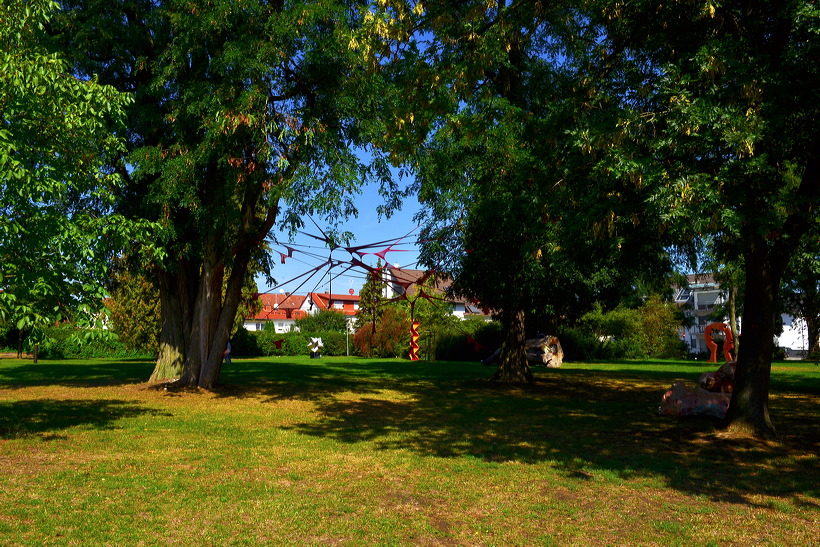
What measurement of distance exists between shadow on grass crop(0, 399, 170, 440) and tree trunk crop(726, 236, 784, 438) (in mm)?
10987

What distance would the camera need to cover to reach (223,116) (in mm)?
14008

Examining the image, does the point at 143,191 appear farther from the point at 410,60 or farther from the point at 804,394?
the point at 804,394

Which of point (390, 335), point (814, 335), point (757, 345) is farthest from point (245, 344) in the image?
point (757, 345)

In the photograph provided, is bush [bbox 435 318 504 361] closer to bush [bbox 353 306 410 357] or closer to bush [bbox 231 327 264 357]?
bush [bbox 353 306 410 357]

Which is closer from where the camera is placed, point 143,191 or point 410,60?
point 410,60

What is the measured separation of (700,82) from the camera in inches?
356

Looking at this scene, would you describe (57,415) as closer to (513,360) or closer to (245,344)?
(513,360)

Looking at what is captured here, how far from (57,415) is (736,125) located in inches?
521

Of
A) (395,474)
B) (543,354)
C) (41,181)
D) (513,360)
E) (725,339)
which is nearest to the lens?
(395,474)

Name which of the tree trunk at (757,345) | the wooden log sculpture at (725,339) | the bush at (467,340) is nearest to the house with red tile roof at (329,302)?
the bush at (467,340)

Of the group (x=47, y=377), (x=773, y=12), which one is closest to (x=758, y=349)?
(x=773, y=12)

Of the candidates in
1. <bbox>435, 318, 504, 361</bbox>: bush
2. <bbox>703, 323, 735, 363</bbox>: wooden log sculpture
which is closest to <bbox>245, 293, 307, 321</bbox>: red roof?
<bbox>435, 318, 504, 361</bbox>: bush

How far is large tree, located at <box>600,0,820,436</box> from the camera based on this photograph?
26.6 feet

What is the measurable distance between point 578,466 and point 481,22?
288 inches
